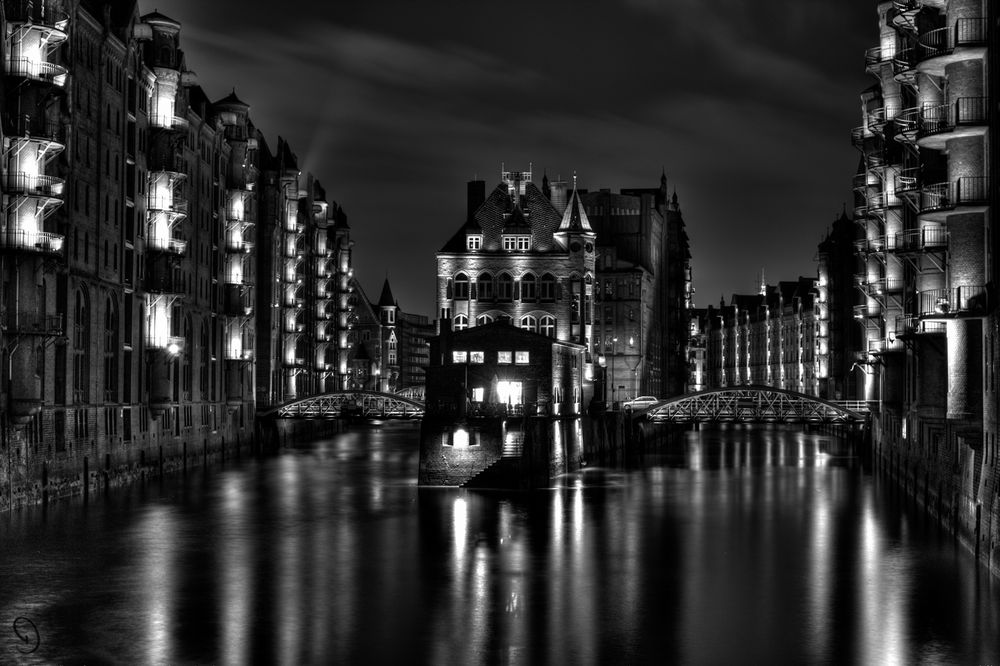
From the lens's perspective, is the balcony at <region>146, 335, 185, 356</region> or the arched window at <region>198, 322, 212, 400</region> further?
the arched window at <region>198, 322, 212, 400</region>

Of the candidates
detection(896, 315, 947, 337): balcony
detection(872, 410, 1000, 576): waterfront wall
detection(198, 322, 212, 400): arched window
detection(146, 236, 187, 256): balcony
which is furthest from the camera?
detection(198, 322, 212, 400): arched window

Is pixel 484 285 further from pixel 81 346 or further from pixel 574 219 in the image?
pixel 81 346

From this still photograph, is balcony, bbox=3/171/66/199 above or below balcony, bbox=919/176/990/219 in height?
above

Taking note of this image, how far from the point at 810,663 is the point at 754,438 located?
356 feet

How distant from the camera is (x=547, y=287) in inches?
4279

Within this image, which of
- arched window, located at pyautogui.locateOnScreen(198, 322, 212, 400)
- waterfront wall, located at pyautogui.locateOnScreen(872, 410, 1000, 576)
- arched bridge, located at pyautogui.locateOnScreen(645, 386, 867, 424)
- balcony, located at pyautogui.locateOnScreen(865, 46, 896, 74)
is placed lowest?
waterfront wall, located at pyautogui.locateOnScreen(872, 410, 1000, 576)

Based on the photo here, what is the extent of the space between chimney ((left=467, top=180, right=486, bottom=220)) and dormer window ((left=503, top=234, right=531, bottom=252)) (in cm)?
855

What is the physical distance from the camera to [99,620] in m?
38.2

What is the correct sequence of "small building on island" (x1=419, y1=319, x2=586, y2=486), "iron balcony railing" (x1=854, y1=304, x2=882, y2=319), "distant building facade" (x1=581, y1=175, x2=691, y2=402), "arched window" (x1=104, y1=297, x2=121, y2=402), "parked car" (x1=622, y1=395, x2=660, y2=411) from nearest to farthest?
"arched window" (x1=104, y1=297, x2=121, y2=402)
"small building on island" (x1=419, y1=319, x2=586, y2=486)
"iron balcony railing" (x1=854, y1=304, x2=882, y2=319)
"parked car" (x1=622, y1=395, x2=660, y2=411)
"distant building facade" (x1=581, y1=175, x2=691, y2=402)

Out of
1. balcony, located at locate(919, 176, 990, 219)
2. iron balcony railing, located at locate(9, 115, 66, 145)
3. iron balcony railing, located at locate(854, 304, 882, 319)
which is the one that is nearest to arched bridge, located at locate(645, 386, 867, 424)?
iron balcony railing, located at locate(854, 304, 882, 319)

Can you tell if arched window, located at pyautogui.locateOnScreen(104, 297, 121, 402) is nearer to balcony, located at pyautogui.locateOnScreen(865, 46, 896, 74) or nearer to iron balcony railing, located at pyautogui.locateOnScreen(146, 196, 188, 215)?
iron balcony railing, located at pyautogui.locateOnScreen(146, 196, 188, 215)

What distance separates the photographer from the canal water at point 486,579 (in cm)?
3575

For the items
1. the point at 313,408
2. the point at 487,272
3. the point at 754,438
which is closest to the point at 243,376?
the point at 313,408

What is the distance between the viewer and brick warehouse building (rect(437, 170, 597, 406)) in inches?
4252
